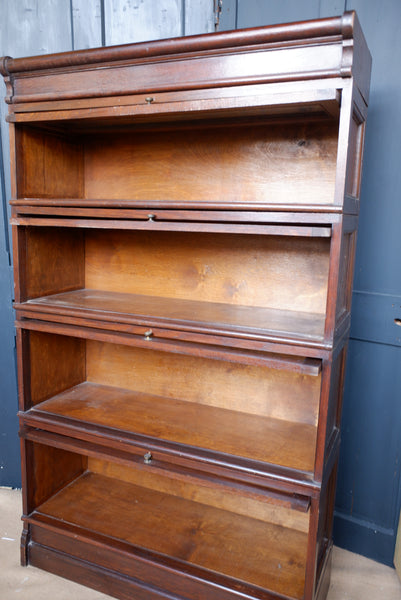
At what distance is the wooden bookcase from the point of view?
4.84ft

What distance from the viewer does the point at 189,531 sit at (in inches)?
78.7

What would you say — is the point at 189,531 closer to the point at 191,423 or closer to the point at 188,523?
the point at 188,523

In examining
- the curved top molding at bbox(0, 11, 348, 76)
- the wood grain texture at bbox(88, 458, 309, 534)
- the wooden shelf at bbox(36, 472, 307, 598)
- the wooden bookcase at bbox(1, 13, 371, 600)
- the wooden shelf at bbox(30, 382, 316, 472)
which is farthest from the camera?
the wood grain texture at bbox(88, 458, 309, 534)

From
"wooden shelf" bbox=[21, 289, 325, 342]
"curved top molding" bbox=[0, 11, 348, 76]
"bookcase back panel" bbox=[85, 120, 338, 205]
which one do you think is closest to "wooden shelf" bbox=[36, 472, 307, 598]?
"wooden shelf" bbox=[21, 289, 325, 342]

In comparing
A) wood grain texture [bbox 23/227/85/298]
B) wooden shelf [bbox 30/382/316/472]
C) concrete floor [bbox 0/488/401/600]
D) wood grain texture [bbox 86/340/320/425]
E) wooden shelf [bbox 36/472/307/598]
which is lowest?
concrete floor [bbox 0/488/401/600]

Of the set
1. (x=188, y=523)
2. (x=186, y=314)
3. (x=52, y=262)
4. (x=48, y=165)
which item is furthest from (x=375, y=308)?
(x=48, y=165)

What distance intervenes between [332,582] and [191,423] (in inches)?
36.5

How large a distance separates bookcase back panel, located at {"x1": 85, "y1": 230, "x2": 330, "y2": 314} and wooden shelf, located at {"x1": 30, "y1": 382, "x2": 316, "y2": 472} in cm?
47

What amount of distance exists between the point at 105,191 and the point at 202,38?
34.3 inches

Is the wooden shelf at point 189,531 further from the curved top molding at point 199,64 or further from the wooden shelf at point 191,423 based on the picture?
the curved top molding at point 199,64

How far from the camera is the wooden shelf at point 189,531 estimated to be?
1.81 metres

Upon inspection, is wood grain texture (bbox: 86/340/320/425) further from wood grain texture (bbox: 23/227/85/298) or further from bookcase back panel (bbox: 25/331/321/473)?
wood grain texture (bbox: 23/227/85/298)

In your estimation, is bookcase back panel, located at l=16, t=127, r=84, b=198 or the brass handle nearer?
the brass handle

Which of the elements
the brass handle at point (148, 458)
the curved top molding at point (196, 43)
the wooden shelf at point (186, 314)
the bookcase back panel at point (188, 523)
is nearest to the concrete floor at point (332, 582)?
the bookcase back panel at point (188, 523)
